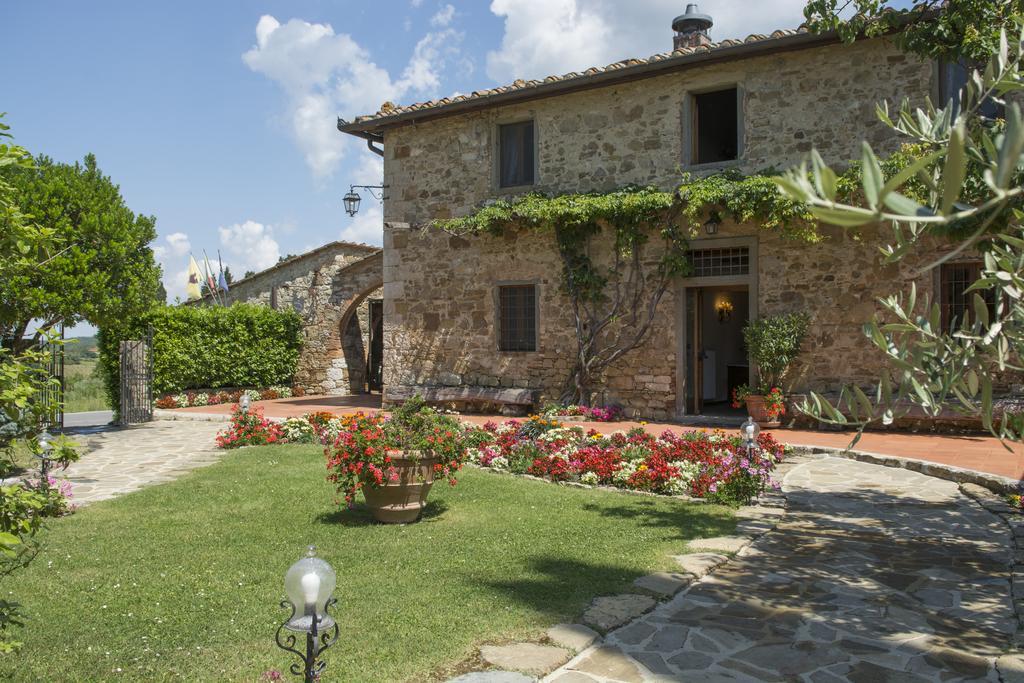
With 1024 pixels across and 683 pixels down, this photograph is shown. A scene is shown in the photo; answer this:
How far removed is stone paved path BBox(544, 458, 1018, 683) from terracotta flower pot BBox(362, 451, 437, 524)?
250cm

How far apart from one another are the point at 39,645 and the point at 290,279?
16296 millimetres

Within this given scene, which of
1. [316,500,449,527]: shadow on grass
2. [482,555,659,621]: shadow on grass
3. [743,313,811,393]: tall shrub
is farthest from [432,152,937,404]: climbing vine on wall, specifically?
[482,555,659,621]: shadow on grass

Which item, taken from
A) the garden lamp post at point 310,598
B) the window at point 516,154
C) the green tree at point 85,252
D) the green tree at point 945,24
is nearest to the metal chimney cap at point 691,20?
the window at point 516,154

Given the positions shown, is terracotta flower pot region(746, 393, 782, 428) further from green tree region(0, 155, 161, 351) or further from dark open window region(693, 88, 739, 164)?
green tree region(0, 155, 161, 351)

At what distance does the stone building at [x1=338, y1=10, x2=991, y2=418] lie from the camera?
36.9ft

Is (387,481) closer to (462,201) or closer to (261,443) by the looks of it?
(261,443)

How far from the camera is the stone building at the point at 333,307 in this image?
18.7 meters

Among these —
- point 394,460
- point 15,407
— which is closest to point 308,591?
point 15,407

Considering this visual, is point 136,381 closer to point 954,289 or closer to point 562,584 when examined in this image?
point 562,584

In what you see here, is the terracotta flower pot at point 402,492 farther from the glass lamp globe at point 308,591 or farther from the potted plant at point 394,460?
the glass lamp globe at point 308,591

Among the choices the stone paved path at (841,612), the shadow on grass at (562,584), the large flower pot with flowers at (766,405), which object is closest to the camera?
the stone paved path at (841,612)

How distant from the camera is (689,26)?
13.9m

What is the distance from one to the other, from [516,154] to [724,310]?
5118mm

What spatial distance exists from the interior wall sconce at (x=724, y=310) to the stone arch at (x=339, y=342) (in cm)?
A: 799
